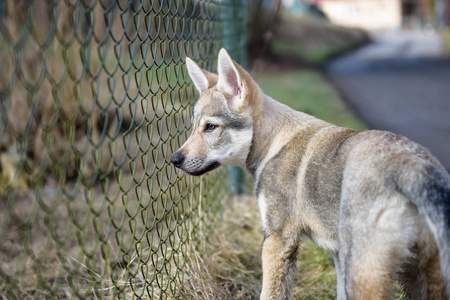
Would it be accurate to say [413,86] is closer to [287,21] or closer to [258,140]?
[287,21]

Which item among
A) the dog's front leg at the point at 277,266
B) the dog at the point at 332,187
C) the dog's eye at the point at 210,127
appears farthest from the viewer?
the dog's eye at the point at 210,127

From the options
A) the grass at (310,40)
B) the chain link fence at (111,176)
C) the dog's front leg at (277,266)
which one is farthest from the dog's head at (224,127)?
the grass at (310,40)

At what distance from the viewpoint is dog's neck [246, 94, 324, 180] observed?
3818 millimetres

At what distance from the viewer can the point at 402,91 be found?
49.0 feet

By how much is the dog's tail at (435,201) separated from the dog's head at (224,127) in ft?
4.76

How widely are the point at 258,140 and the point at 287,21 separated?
21793 millimetres

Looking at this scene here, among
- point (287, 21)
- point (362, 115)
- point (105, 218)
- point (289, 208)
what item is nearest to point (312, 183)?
point (289, 208)

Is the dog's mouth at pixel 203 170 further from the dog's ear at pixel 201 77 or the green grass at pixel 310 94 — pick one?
the green grass at pixel 310 94

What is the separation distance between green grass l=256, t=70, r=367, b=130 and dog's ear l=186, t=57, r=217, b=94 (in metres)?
4.39

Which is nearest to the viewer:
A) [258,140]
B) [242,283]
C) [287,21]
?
[258,140]

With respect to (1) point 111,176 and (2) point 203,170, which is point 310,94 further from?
(2) point 203,170

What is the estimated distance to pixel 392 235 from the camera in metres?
2.70

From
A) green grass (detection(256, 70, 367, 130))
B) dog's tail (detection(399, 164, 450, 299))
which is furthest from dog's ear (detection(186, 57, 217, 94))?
green grass (detection(256, 70, 367, 130))

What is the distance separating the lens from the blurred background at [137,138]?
2.77m
